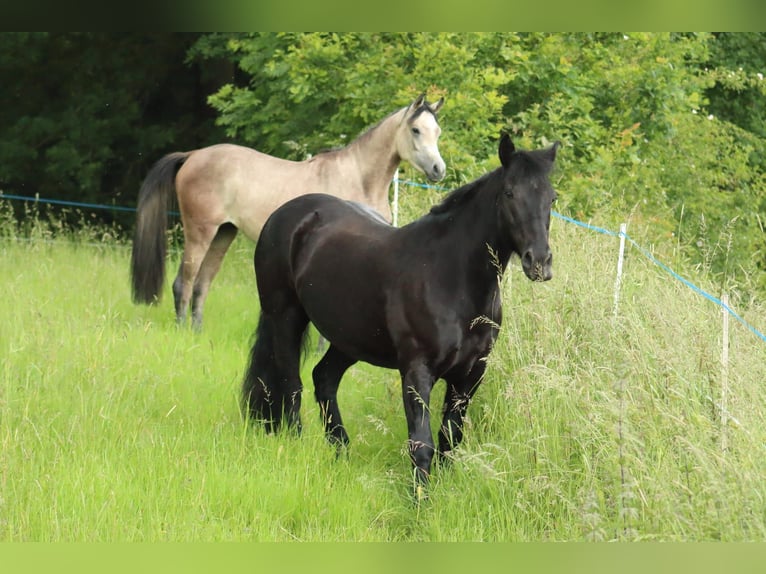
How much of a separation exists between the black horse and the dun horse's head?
2.60m

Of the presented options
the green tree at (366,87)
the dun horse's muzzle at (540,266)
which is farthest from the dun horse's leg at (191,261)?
the dun horse's muzzle at (540,266)

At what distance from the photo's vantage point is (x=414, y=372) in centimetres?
527

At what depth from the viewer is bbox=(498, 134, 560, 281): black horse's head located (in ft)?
15.6

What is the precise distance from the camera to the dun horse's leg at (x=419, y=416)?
5246mm

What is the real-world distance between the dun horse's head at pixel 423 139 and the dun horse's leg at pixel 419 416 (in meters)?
3.85

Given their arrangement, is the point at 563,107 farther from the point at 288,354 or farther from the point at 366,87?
the point at 288,354

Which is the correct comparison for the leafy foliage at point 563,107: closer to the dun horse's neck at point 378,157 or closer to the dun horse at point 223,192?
the dun horse at point 223,192

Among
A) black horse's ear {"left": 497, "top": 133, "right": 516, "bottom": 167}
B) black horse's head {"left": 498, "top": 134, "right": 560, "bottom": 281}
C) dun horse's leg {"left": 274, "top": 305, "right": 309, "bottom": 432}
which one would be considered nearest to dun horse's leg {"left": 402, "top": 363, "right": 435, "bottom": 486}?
black horse's head {"left": 498, "top": 134, "right": 560, "bottom": 281}

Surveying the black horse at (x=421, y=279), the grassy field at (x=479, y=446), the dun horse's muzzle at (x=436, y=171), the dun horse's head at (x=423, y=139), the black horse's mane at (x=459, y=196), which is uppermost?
the dun horse's head at (x=423, y=139)

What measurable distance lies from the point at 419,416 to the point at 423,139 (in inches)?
162

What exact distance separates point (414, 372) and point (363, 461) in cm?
102

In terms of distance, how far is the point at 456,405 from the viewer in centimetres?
532

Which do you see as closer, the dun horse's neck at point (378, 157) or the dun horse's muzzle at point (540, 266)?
the dun horse's muzzle at point (540, 266)

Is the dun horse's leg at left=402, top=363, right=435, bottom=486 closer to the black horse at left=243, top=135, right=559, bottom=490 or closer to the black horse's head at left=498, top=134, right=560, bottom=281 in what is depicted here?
the black horse at left=243, top=135, right=559, bottom=490
